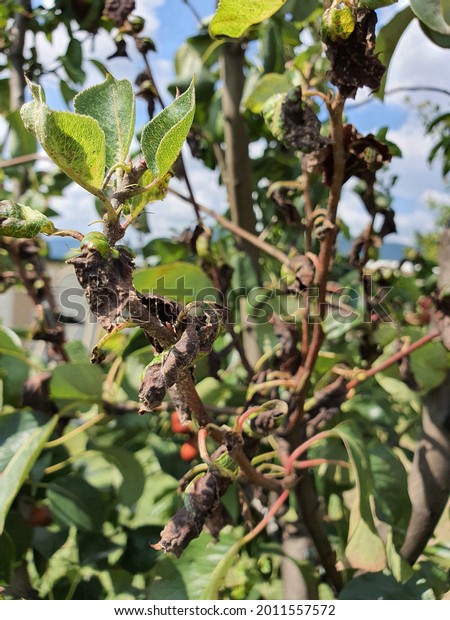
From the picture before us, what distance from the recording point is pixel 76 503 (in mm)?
837

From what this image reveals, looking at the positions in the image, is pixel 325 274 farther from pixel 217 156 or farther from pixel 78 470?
pixel 78 470

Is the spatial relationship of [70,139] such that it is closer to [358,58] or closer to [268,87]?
[358,58]

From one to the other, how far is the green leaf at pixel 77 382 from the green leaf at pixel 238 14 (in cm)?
45

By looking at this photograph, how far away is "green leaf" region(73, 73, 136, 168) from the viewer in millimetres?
336

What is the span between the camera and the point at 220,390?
781mm

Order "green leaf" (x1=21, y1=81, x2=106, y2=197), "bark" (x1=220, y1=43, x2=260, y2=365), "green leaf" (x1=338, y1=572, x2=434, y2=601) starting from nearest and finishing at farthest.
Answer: "green leaf" (x1=21, y1=81, x2=106, y2=197) < "green leaf" (x1=338, y1=572, x2=434, y2=601) < "bark" (x1=220, y1=43, x2=260, y2=365)

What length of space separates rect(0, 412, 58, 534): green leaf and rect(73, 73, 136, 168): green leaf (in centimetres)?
37

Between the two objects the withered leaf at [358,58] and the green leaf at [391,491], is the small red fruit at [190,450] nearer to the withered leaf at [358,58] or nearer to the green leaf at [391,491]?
the green leaf at [391,491]

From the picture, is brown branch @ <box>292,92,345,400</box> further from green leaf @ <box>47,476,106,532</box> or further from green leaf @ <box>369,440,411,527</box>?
green leaf @ <box>47,476,106,532</box>

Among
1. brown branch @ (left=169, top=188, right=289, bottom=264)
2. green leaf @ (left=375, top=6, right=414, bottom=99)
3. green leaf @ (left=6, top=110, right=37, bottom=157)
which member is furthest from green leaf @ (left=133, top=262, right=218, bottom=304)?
green leaf @ (left=6, top=110, right=37, bottom=157)

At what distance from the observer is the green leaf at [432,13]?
456 millimetres

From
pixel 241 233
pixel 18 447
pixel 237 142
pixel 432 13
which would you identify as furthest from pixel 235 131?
pixel 18 447

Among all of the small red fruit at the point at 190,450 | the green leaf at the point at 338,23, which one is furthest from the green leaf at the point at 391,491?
the green leaf at the point at 338,23
